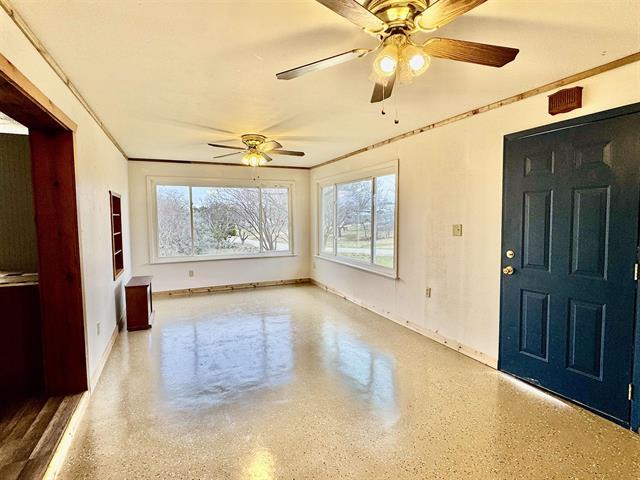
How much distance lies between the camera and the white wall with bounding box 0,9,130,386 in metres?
1.86

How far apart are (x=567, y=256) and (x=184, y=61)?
3.06 m

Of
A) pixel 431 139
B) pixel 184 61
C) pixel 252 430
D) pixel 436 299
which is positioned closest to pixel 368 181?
pixel 431 139

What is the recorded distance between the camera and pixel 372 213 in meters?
5.07

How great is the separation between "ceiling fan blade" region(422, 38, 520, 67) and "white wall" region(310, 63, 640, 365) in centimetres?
123

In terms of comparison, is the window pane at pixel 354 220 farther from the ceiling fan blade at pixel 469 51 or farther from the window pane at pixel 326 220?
the ceiling fan blade at pixel 469 51

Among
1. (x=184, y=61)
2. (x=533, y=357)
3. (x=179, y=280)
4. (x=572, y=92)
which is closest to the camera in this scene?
(x=184, y=61)

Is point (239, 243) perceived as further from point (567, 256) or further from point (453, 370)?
point (567, 256)

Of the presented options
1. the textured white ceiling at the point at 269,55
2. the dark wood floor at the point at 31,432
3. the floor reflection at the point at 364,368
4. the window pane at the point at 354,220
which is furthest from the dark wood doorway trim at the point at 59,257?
the window pane at the point at 354,220

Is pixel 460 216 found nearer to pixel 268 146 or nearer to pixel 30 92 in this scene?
pixel 268 146

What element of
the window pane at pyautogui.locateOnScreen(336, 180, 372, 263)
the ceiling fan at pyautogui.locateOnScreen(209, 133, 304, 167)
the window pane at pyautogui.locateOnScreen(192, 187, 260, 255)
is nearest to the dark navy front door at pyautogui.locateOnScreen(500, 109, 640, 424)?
the window pane at pyautogui.locateOnScreen(336, 180, 372, 263)

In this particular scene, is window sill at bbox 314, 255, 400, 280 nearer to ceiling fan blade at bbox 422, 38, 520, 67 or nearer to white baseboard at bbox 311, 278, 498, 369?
white baseboard at bbox 311, 278, 498, 369

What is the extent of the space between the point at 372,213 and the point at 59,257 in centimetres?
375

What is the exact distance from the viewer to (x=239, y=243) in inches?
262

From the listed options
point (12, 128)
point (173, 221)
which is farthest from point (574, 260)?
point (173, 221)
